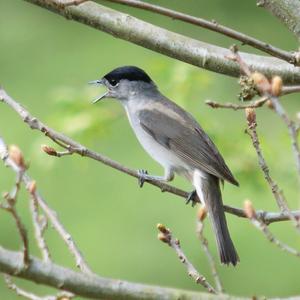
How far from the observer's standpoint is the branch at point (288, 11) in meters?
3.16

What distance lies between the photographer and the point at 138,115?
16.6 ft

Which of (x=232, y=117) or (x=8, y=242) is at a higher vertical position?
(x=232, y=117)

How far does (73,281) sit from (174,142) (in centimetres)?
257

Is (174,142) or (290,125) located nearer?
(290,125)

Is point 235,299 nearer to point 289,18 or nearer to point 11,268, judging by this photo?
point 11,268

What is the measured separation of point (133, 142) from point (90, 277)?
7132 mm

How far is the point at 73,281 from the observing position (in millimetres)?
2232

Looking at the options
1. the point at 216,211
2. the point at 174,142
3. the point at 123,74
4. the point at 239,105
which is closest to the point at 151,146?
the point at 174,142

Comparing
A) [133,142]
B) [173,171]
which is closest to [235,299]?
[173,171]

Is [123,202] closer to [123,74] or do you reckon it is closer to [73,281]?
[123,74]

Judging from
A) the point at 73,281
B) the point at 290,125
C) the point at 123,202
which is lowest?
the point at 123,202

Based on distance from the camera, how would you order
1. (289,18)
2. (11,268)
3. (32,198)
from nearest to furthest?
1. (11,268)
2. (32,198)
3. (289,18)

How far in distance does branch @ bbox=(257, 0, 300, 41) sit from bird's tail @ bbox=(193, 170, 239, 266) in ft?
3.90

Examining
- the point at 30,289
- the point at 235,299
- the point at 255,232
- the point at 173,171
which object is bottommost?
the point at 30,289
